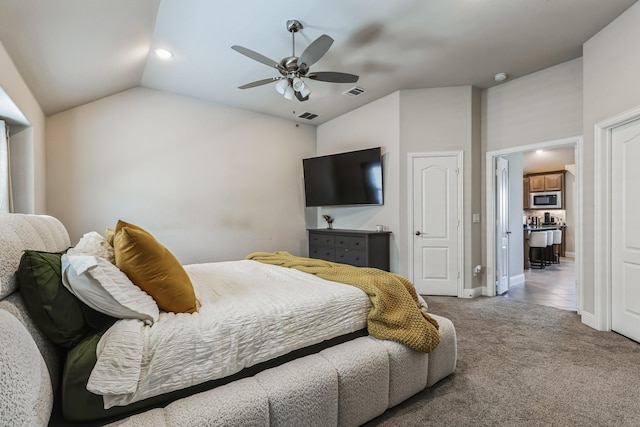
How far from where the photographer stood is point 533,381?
2.00 metres

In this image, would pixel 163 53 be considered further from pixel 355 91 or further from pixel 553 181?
pixel 553 181

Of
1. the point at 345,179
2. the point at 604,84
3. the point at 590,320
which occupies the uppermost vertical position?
the point at 604,84

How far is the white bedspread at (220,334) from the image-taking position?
111 cm

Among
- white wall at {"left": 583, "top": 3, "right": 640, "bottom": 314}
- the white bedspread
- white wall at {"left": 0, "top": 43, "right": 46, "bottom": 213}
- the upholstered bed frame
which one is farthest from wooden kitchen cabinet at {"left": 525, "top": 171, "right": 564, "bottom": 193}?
white wall at {"left": 0, "top": 43, "right": 46, "bottom": 213}

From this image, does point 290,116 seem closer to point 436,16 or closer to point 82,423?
point 436,16

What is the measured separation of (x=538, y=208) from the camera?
8.62 metres

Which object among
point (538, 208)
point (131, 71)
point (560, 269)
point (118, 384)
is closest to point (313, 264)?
point (118, 384)

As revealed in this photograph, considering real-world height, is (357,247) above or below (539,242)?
above

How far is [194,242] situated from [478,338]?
12.3 ft

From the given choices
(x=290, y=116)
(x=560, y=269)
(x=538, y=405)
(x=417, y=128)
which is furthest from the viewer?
(x=560, y=269)

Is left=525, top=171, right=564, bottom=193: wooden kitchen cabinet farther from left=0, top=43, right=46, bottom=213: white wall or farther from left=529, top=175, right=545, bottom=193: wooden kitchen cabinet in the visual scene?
left=0, top=43, right=46, bottom=213: white wall

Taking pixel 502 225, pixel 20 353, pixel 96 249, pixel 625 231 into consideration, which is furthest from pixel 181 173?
pixel 625 231

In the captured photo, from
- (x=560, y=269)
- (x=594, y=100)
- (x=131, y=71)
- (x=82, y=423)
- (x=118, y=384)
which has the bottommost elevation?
(x=560, y=269)

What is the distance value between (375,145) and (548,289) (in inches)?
137
